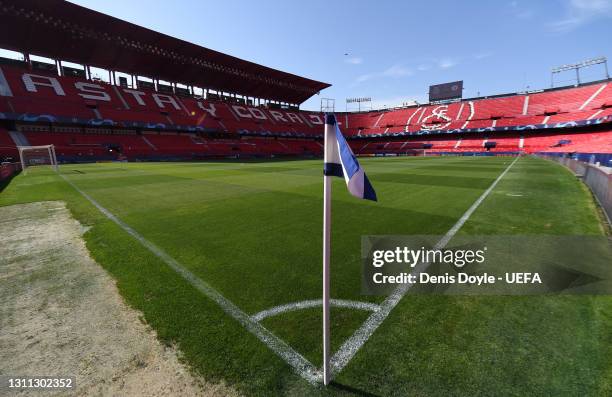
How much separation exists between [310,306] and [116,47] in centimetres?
5159

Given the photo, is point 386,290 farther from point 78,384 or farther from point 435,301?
point 78,384

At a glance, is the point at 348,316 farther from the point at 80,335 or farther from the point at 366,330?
the point at 80,335

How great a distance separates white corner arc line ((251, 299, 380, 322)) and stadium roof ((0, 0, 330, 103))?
147 ft

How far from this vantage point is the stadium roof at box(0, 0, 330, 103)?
1294 inches

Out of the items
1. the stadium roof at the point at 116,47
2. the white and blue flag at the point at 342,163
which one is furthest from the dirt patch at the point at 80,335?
the stadium roof at the point at 116,47

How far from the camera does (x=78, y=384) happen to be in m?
2.29

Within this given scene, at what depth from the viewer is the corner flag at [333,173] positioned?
230cm

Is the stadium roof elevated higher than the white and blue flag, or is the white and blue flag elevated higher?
the stadium roof

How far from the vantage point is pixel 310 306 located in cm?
335

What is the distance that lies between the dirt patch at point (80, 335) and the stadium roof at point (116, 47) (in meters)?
42.3

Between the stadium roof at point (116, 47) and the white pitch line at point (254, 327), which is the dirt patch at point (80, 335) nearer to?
the white pitch line at point (254, 327)

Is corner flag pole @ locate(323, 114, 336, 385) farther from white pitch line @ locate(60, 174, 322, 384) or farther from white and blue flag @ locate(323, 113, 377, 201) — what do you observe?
white pitch line @ locate(60, 174, 322, 384)

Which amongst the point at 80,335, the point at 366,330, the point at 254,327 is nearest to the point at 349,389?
the point at 366,330

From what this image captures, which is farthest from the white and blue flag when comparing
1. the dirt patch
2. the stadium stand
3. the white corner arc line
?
the stadium stand
